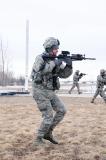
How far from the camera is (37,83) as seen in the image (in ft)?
29.1

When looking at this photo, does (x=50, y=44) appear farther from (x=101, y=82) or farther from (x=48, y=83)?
(x=101, y=82)

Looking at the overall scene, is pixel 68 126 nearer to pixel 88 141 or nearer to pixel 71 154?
pixel 88 141

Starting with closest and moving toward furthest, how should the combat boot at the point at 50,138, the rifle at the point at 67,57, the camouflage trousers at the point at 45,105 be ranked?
the rifle at the point at 67,57
the camouflage trousers at the point at 45,105
the combat boot at the point at 50,138

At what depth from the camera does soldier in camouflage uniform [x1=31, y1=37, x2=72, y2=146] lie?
8.58m

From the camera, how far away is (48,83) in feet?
28.7

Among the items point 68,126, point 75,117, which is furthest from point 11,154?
point 75,117

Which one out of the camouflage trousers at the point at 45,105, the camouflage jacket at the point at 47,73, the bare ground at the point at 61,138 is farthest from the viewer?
the camouflage trousers at the point at 45,105

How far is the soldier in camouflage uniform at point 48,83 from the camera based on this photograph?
858cm

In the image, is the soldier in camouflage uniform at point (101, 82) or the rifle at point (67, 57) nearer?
the rifle at point (67, 57)

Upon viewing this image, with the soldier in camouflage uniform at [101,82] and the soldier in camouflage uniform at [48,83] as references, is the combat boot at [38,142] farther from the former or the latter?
the soldier in camouflage uniform at [101,82]

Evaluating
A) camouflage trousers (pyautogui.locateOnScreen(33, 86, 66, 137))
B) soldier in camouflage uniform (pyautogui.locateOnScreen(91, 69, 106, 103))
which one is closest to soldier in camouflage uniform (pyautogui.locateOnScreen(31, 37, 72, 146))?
camouflage trousers (pyautogui.locateOnScreen(33, 86, 66, 137))

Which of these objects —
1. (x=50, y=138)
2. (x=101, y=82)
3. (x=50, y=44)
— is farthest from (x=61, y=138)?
(x=101, y=82)

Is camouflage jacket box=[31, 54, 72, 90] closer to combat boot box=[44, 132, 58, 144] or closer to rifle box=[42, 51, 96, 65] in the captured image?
rifle box=[42, 51, 96, 65]

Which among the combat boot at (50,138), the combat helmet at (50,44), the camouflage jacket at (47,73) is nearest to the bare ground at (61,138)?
the combat boot at (50,138)
